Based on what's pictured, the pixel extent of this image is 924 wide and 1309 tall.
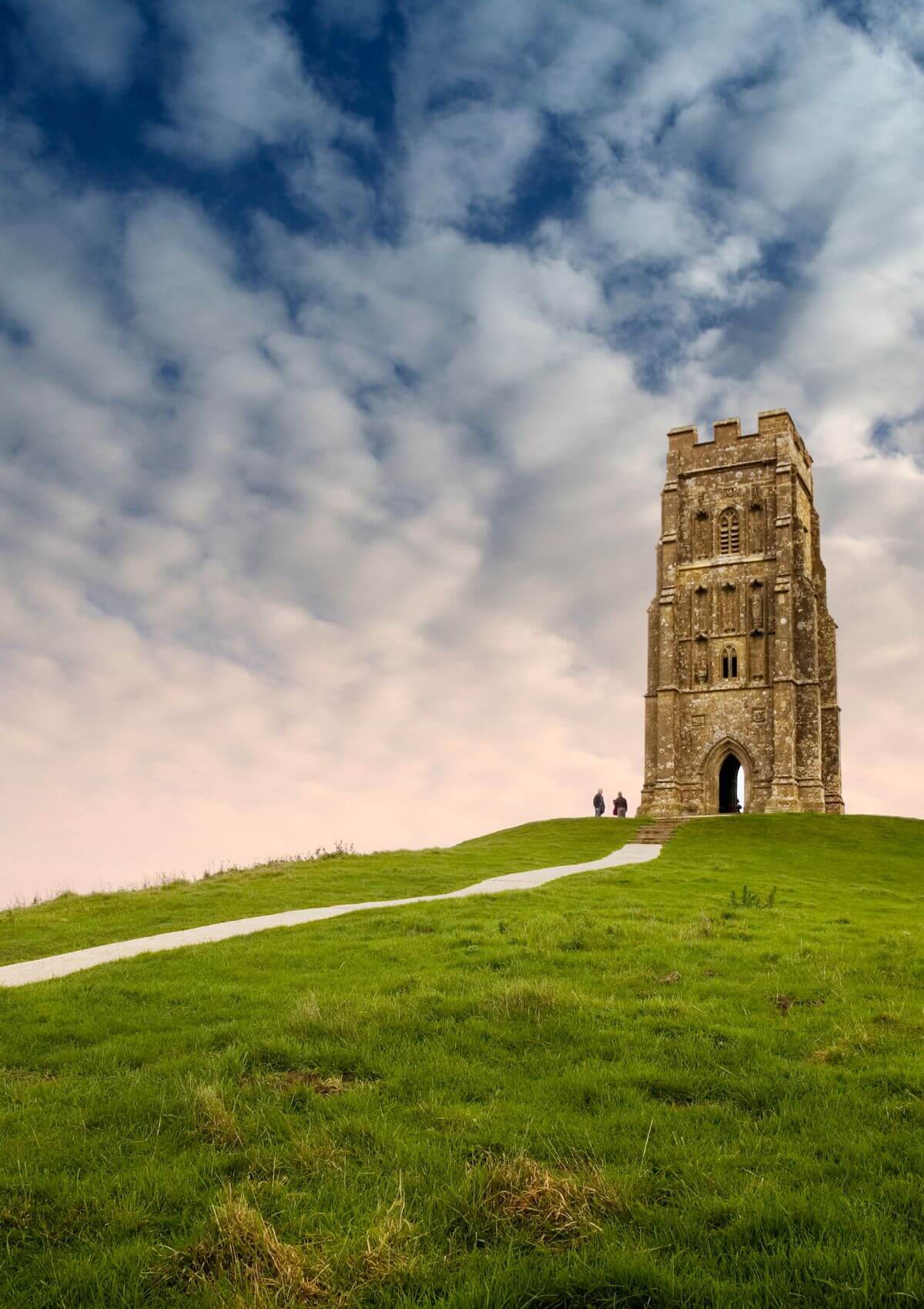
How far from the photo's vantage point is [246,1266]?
475cm

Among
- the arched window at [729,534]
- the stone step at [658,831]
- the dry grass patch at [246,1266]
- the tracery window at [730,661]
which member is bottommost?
the dry grass patch at [246,1266]

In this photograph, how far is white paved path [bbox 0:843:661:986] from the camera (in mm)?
13953

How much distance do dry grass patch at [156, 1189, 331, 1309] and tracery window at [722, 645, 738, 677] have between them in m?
54.8

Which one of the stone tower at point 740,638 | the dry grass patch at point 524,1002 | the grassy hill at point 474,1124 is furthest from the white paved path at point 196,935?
the stone tower at point 740,638

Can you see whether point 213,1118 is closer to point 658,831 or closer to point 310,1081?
point 310,1081

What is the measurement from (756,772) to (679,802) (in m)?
4.79

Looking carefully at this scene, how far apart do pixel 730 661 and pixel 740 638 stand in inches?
62.6

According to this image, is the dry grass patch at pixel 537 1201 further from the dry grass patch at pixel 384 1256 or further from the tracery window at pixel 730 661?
the tracery window at pixel 730 661

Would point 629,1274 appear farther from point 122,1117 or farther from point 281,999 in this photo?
point 281,999

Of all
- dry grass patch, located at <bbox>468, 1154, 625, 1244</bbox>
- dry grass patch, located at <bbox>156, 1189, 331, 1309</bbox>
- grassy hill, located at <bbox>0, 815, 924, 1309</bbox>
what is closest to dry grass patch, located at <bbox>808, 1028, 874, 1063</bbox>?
grassy hill, located at <bbox>0, 815, 924, 1309</bbox>

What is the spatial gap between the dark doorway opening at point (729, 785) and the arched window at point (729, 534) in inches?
515

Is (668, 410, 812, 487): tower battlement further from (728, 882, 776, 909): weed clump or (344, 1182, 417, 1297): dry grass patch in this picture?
(344, 1182, 417, 1297): dry grass patch

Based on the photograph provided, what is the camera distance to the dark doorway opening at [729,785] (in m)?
58.4

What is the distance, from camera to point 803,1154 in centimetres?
618
